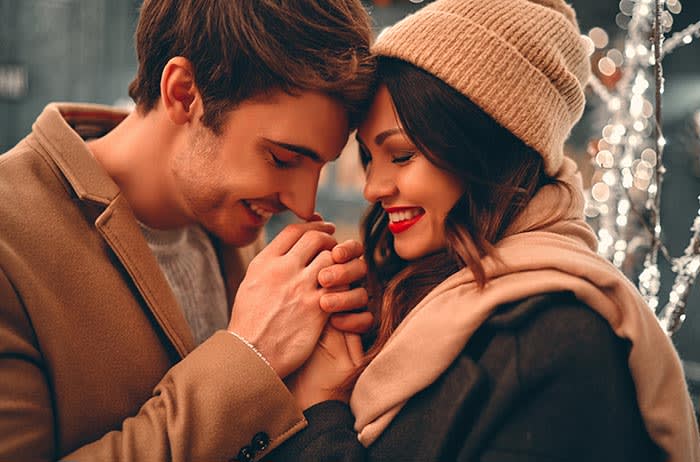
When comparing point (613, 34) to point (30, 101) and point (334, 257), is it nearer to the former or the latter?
point (334, 257)

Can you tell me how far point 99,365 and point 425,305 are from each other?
0.68m

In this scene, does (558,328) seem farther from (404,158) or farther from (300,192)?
(300,192)

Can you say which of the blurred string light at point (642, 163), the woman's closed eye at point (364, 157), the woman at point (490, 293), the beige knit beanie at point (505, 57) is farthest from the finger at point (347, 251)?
the blurred string light at point (642, 163)

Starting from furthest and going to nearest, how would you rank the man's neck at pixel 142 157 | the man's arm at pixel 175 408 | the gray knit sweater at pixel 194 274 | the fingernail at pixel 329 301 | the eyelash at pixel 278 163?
the gray knit sweater at pixel 194 274 < the man's neck at pixel 142 157 < the eyelash at pixel 278 163 < the fingernail at pixel 329 301 < the man's arm at pixel 175 408

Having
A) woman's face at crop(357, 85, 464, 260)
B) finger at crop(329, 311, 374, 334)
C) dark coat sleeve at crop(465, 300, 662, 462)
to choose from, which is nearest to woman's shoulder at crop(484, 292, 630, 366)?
dark coat sleeve at crop(465, 300, 662, 462)

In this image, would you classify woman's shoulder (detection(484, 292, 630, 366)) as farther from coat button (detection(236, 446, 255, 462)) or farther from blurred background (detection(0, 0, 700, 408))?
blurred background (detection(0, 0, 700, 408))

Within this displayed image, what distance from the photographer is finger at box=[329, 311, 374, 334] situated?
1475mm

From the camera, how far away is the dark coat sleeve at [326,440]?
1.25 m

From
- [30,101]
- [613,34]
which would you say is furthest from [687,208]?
[30,101]

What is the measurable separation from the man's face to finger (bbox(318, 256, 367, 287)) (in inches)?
8.5

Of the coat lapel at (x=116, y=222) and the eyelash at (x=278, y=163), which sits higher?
the eyelash at (x=278, y=163)

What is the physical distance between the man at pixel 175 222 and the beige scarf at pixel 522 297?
0.76 ft

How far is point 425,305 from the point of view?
1.26 meters

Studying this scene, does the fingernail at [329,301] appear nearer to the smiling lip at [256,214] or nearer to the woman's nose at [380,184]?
the woman's nose at [380,184]
